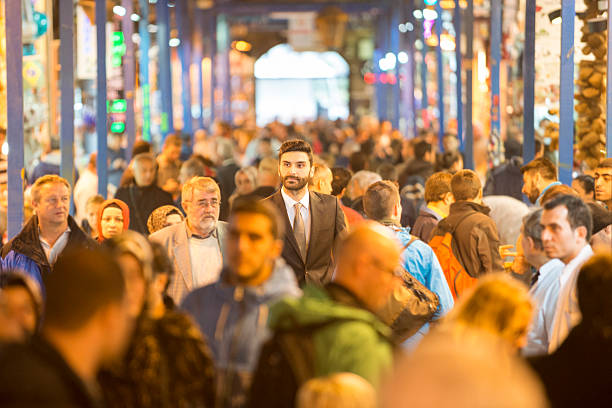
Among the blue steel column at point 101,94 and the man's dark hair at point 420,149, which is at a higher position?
the blue steel column at point 101,94

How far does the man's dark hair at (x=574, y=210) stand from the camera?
521cm

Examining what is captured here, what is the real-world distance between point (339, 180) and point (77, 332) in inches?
258

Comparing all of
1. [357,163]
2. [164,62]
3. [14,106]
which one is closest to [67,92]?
[14,106]

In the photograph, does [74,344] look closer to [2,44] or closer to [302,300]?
[302,300]

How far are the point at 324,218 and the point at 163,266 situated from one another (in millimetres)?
3035

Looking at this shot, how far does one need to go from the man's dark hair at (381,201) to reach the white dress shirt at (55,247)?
6.09 ft

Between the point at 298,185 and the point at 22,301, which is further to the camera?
the point at 298,185

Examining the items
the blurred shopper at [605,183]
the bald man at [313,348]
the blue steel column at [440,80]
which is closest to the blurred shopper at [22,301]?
the bald man at [313,348]

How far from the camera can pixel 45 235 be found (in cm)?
687

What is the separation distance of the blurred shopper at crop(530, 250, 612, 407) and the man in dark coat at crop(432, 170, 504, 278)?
337 cm

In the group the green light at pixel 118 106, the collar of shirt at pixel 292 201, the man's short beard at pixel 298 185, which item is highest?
the green light at pixel 118 106

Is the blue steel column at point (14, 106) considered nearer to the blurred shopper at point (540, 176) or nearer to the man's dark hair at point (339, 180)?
the man's dark hair at point (339, 180)

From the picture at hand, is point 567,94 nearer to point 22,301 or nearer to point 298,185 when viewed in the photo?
point 298,185

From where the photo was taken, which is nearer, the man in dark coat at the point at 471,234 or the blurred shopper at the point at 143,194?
the man in dark coat at the point at 471,234
